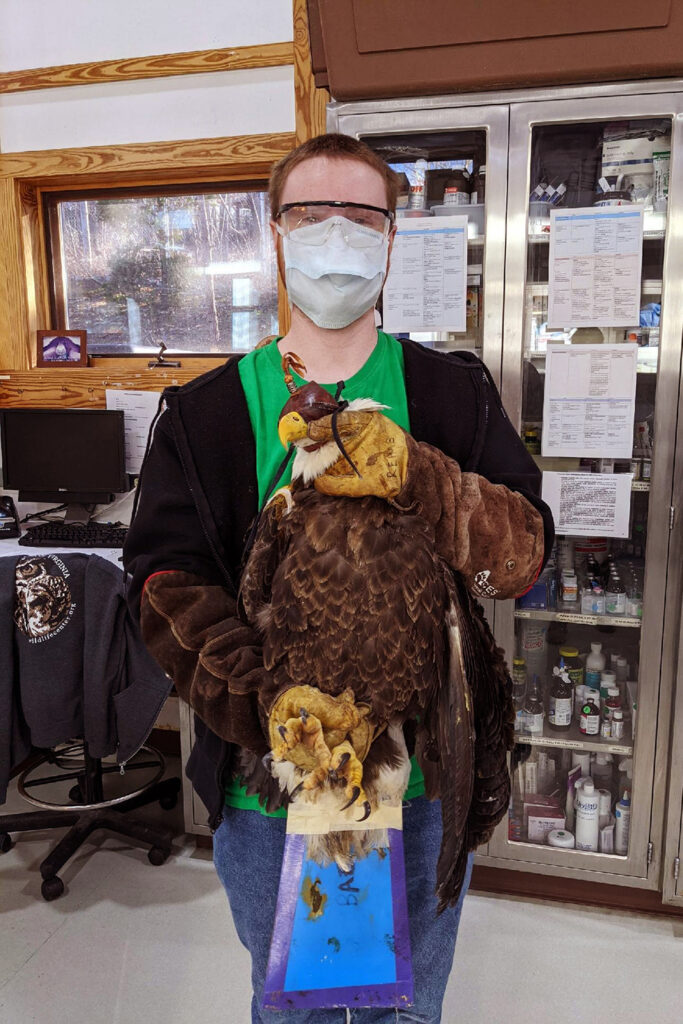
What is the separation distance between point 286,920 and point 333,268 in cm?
82

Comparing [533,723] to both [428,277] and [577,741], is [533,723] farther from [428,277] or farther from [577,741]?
[428,277]

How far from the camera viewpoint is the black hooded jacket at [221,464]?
103 centimetres

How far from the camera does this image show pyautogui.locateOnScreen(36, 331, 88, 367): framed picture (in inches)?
122

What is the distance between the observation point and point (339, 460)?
80 centimetres

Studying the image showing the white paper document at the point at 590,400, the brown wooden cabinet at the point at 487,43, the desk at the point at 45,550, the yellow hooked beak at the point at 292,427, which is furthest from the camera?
the desk at the point at 45,550

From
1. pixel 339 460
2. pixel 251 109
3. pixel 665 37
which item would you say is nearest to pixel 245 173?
pixel 251 109

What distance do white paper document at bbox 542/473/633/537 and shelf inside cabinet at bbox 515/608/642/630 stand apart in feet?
0.86

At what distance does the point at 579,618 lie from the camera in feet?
7.66

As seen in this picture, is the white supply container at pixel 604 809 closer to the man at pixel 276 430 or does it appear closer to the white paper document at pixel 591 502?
the white paper document at pixel 591 502

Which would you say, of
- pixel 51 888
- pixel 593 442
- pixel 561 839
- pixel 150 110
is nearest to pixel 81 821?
pixel 51 888

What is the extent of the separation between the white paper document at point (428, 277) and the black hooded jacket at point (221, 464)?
50.4 inches

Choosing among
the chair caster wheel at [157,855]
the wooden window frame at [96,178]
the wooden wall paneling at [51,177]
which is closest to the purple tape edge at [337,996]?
the chair caster wheel at [157,855]

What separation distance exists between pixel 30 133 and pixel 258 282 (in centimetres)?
107

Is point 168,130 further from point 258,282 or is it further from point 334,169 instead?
point 334,169
